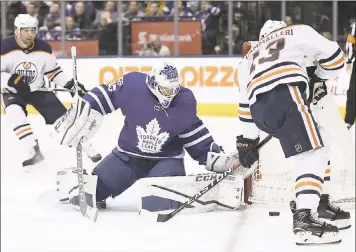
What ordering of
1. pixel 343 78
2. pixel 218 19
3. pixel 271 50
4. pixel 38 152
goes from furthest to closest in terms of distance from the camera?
pixel 343 78, pixel 38 152, pixel 218 19, pixel 271 50

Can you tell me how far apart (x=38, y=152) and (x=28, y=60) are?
0.74 meters

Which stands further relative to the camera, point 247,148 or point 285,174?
point 285,174

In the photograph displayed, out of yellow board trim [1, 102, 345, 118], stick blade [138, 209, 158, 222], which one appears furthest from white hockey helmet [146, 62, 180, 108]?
yellow board trim [1, 102, 345, 118]

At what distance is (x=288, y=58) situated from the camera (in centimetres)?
251

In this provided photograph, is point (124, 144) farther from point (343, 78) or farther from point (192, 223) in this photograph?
point (343, 78)

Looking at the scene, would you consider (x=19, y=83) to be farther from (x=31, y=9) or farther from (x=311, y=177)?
(x=311, y=177)

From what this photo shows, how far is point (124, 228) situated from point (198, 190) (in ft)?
1.03

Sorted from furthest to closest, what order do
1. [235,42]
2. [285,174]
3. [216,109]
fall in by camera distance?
1. [216,109]
2. [285,174]
3. [235,42]

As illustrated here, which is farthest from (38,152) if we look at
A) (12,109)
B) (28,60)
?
(28,60)

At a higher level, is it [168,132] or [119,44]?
[119,44]

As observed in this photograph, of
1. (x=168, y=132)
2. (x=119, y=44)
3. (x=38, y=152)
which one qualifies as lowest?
(x=38, y=152)

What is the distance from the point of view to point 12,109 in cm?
409

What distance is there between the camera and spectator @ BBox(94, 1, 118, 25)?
9.52 ft

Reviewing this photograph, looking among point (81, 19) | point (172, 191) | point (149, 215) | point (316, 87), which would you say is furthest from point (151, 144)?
point (316, 87)
